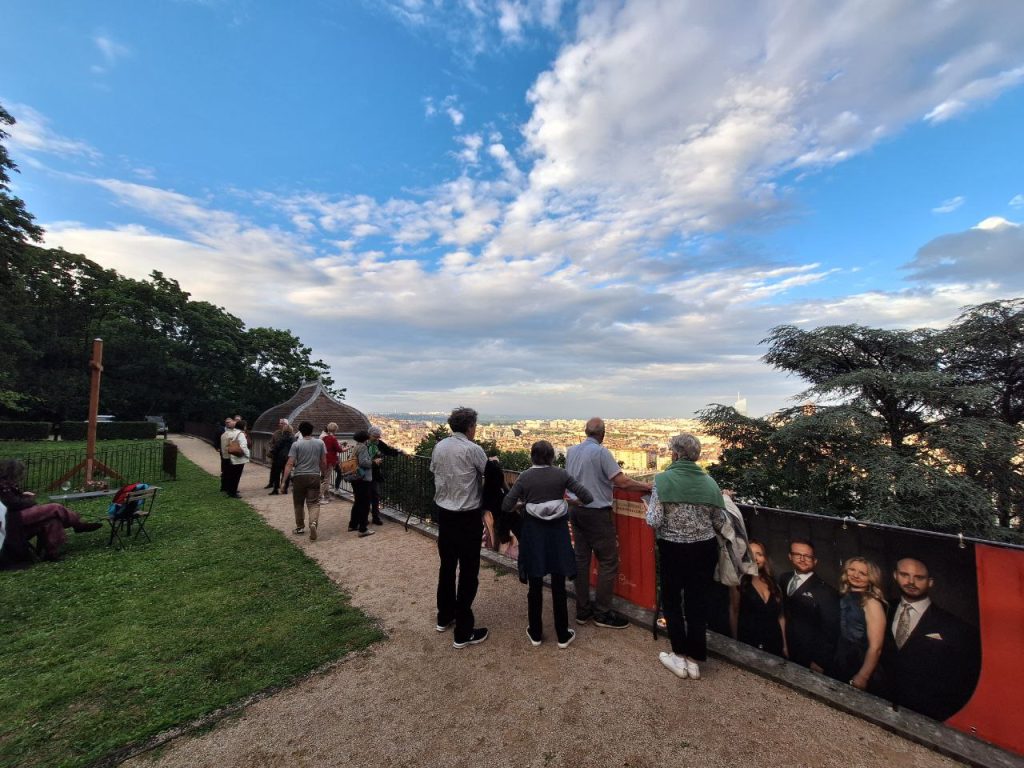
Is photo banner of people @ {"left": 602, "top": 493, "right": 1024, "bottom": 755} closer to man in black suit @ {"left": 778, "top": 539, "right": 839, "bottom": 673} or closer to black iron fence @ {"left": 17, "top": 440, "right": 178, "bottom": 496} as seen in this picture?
man in black suit @ {"left": 778, "top": 539, "right": 839, "bottom": 673}

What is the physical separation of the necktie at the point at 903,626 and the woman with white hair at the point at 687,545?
1.13 meters

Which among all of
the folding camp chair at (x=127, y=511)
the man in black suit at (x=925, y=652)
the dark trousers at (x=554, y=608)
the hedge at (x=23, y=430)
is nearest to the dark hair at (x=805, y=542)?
the man in black suit at (x=925, y=652)

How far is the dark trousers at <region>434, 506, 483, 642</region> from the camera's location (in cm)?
378

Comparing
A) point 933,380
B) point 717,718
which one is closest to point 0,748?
point 717,718

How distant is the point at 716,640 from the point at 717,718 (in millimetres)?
961

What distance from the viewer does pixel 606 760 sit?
246 cm

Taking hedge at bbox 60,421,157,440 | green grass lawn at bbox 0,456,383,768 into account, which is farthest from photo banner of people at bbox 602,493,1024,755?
hedge at bbox 60,421,157,440

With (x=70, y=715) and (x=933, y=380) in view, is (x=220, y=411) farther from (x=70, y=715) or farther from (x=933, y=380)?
(x=933, y=380)

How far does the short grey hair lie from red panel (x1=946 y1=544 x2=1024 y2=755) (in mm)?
1679

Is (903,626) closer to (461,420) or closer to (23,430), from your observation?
(461,420)

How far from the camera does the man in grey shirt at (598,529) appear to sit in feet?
13.2

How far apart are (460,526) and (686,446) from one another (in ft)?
7.01

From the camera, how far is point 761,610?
3.46 metres

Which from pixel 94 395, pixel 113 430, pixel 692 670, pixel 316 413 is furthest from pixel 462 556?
pixel 113 430
